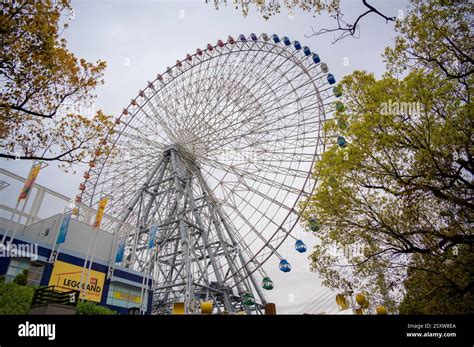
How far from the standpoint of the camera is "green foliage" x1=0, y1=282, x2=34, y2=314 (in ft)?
38.8

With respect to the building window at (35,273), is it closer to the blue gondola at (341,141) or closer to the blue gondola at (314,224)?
the blue gondola at (314,224)

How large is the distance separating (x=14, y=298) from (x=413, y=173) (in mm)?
14397

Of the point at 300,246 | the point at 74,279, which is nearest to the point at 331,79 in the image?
the point at 300,246

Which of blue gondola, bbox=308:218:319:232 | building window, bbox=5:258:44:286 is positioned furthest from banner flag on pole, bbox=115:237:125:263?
blue gondola, bbox=308:218:319:232

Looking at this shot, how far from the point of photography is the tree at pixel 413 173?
343 inches

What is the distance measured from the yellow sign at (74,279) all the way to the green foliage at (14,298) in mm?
3850

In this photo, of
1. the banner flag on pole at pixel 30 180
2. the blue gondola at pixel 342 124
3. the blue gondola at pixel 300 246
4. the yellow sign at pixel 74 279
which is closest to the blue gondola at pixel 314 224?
the blue gondola at pixel 342 124

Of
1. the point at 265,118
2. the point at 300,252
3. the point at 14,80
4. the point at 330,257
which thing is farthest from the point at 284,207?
the point at 14,80

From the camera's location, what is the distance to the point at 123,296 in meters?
20.4

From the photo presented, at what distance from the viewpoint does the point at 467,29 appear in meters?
9.12

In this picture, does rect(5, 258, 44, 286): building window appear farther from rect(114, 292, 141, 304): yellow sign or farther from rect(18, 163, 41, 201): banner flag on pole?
rect(114, 292, 141, 304): yellow sign

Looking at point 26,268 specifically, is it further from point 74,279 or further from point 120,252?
point 120,252
